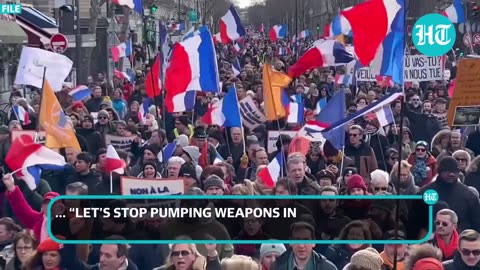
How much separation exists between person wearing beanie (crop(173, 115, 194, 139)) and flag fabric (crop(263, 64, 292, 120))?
121 cm

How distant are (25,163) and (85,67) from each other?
2185cm

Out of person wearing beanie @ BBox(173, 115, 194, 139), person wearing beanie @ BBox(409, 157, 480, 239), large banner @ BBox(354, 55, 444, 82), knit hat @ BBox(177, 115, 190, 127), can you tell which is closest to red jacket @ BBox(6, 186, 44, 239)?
person wearing beanie @ BBox(409, 157, 480, 239)

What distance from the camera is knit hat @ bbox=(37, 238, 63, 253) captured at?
5602mm

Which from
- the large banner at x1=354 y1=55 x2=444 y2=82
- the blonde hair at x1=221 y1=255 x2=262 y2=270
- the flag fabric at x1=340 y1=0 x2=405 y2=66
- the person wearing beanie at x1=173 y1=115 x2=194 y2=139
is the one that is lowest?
the blonde hair at x1=221 y1=255 x2=262 y2=270

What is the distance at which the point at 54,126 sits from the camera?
9.65m

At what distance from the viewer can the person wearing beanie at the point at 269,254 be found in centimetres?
596

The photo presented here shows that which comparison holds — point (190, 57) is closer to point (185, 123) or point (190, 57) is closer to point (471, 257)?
point (185, 123)

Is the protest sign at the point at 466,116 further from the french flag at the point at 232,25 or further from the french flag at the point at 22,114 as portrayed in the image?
the french flag at the point at 232,25

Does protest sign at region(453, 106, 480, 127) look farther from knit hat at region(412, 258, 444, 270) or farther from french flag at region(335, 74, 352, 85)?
french flag at region(335, 74, 352, 85)

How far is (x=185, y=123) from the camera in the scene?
13.4m

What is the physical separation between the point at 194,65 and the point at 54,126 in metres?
2.30

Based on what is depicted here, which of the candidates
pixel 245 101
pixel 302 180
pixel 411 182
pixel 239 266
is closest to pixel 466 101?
pixel 411 182

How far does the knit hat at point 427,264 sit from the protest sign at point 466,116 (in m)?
5.18

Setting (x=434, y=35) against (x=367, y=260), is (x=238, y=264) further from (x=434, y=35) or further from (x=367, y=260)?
(x=434, y=35)
